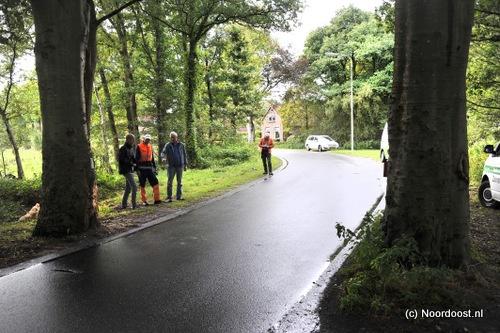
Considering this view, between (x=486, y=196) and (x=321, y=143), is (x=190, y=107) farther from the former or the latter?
(x=321, y=143)

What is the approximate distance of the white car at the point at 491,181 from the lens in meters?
8.75

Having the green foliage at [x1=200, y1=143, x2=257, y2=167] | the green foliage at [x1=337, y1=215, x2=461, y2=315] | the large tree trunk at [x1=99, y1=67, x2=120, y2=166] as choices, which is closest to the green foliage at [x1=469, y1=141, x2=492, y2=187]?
the green foliage at [x1=337, y1=215, x2=461, y2=315]

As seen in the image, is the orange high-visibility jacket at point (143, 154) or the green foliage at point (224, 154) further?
the green foliage at point (224, 154)

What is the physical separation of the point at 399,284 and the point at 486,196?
6766mm

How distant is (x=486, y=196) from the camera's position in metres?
9.45

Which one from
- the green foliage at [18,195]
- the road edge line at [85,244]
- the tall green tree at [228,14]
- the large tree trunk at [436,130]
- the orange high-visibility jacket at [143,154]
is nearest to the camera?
the large tree trunk at [436,130]

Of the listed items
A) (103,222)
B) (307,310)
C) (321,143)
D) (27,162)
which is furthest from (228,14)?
(27,162)

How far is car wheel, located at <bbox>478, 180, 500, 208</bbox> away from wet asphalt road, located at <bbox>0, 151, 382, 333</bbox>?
2.81 metres

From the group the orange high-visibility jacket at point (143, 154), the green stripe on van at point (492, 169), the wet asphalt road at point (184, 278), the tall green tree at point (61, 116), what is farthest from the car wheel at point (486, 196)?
the tall green tree at point (61, 116)

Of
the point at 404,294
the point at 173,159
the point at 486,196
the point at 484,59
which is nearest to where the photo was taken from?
the point at 404,294

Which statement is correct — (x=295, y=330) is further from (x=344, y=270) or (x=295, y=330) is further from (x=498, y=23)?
(x=498, y=23)

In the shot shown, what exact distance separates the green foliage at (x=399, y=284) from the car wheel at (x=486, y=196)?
5852 mm

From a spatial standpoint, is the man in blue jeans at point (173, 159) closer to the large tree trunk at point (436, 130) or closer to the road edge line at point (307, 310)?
the road edge line at point (307, 310)

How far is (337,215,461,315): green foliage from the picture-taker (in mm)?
3879
